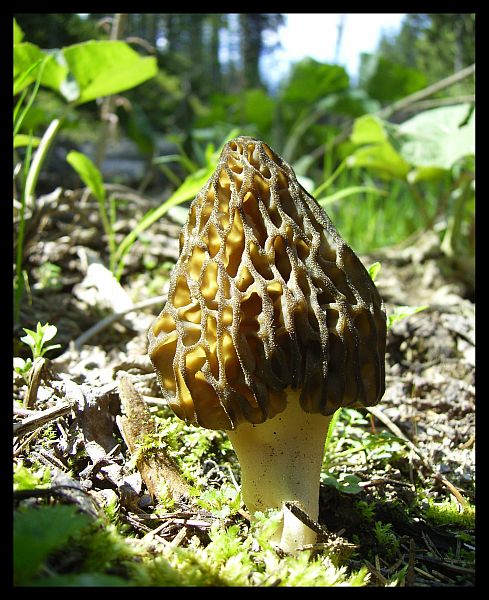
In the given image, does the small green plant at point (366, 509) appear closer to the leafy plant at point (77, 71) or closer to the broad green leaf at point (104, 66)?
the leafy plant at point (77, 71)

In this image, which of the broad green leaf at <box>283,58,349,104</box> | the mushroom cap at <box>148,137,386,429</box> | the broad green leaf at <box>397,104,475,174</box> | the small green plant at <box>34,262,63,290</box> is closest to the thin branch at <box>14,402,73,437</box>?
the mushroom cap at <box>148,137,386,429</box>

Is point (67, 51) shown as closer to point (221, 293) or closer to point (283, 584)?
point (221, 293)

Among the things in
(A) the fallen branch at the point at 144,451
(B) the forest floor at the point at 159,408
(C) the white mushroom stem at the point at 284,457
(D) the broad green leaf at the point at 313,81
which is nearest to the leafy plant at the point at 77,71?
(B) the forest floor at the point at 159,408

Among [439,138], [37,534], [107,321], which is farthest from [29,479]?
[439,138]

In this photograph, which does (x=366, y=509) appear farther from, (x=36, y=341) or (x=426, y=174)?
(x=426, y=174)

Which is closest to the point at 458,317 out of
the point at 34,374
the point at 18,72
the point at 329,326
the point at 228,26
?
the point at 329,326

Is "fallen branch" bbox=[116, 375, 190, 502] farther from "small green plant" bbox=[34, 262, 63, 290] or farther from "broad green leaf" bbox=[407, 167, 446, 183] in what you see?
"broad green leaf" bbox=[407, 167, 446, 183]
